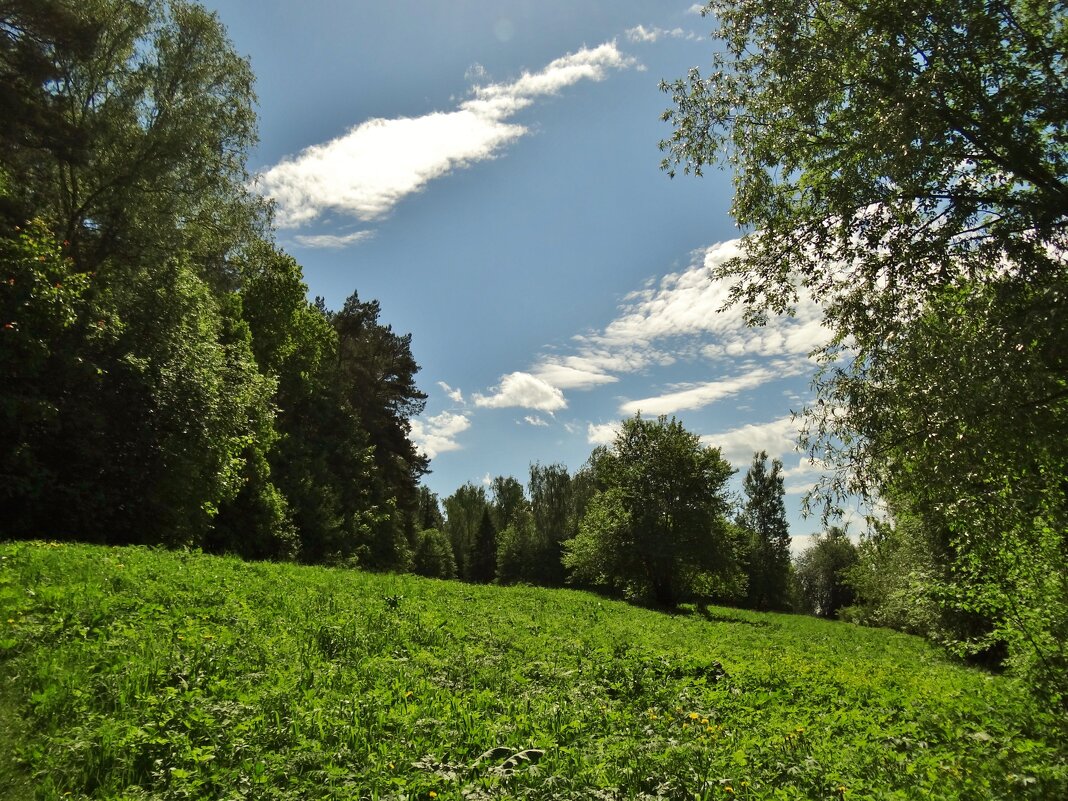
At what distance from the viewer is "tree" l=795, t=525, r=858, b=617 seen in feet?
278

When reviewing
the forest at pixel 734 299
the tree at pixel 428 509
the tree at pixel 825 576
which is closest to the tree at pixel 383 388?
the forest at pixel 734 299

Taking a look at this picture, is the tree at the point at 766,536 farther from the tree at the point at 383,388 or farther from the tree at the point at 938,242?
the tree at the point at 938,242

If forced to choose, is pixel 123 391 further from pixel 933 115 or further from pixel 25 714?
pixel 933 115

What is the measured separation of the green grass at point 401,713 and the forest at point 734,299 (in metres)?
3.12

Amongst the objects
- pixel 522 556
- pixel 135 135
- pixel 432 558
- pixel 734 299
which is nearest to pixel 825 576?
pixel 522 556

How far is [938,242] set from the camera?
8.52 meters

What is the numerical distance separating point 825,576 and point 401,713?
344 feet

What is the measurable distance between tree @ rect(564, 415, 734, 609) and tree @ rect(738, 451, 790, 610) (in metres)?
34.5

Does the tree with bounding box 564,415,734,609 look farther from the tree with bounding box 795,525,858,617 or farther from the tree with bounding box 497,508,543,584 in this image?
the tree with bounding box 795,525,858,617

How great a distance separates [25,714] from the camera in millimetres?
5238

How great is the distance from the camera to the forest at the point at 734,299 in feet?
25.6

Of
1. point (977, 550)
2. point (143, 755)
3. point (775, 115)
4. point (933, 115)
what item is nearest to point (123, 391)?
point (143, 755)

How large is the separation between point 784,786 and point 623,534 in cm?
2854

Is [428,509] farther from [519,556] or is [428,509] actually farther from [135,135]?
[135,135]
